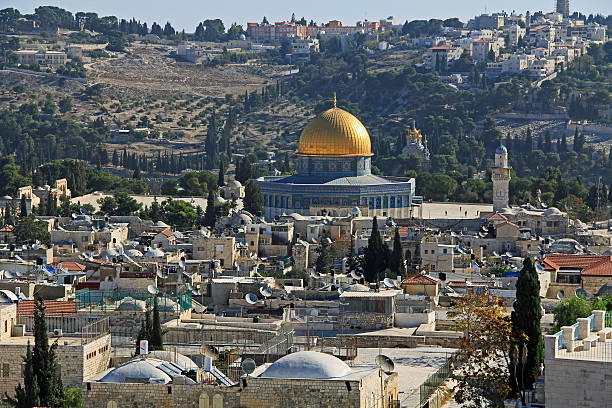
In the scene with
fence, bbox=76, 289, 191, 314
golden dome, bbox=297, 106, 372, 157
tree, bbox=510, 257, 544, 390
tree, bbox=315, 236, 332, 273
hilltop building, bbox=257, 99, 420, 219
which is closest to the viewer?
tree, bbox=510, 257, 544, 390

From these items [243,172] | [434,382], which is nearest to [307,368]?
[434,382]

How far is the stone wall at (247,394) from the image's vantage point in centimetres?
1902

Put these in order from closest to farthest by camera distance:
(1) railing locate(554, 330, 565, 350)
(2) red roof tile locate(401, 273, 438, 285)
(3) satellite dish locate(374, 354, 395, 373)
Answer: (1) railing locate(554, 330, 565, 350)
(3) satellite dish locate(374, 354, 395, 373)
(2) red roof tile locate(401, 273, 438, 285)

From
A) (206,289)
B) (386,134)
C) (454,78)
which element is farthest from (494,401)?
(454,78)

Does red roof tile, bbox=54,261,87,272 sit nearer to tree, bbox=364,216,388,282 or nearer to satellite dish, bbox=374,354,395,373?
tree, bbox=364,216,388,282

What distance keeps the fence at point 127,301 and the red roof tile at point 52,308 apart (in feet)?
0.65

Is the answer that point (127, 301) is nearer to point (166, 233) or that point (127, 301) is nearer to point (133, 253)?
point (133, 253)

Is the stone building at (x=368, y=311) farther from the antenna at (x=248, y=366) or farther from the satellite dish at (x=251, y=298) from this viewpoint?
the antenna at (x=248, y=366)

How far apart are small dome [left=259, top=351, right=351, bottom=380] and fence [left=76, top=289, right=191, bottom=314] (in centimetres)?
824

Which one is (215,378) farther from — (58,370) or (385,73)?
(385,73)

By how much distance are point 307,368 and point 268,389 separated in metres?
0.50

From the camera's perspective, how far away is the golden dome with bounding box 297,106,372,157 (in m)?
62.2

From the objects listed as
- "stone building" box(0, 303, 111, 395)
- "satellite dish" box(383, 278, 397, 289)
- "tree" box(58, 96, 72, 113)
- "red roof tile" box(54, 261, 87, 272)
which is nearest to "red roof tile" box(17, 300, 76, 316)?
"stone building" box(0, 303, 111, 395)

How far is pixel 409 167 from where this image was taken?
83375 mm
